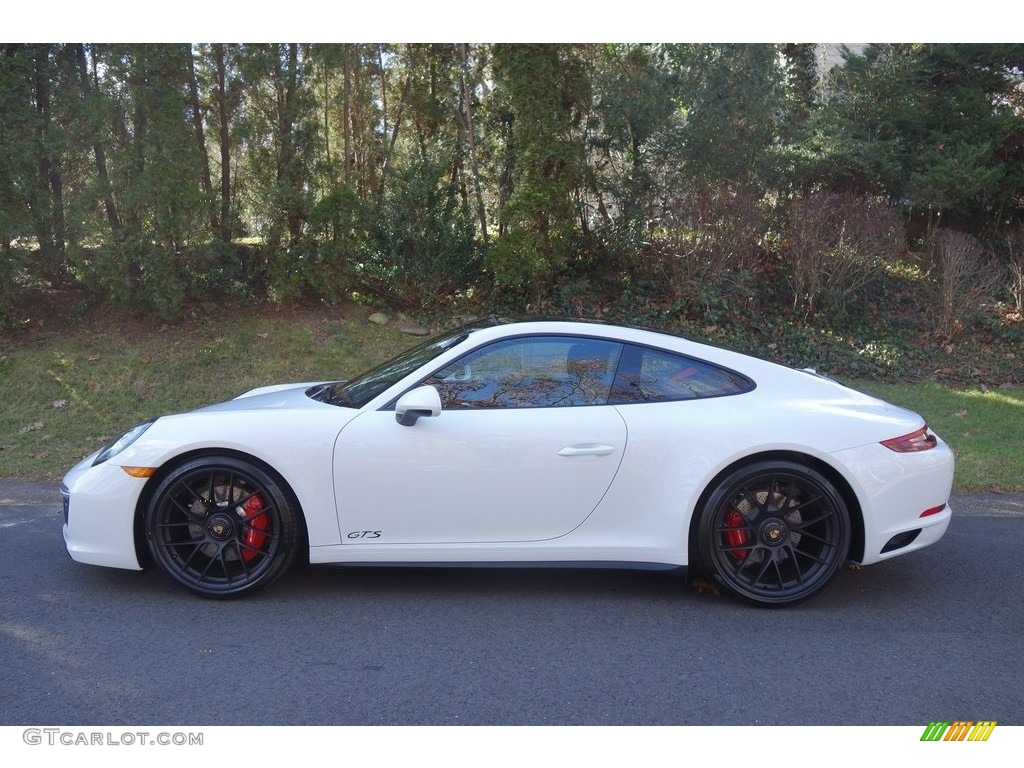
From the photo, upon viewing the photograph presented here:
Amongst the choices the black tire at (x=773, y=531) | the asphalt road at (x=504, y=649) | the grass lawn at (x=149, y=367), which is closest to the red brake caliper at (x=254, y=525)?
the asphalt road at (x=504, y=649)

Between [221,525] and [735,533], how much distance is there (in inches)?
97.4

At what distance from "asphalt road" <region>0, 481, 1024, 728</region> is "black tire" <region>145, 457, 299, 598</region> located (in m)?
0.13

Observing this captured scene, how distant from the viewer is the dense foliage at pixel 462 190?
370 inches

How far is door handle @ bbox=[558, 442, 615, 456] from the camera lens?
13.2 ft

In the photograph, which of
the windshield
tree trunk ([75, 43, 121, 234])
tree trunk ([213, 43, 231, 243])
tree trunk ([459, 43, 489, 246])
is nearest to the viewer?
the windshield

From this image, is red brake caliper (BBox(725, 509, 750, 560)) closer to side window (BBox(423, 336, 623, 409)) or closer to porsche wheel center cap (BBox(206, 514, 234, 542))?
side window (BBox(423, 336, 623, 409))

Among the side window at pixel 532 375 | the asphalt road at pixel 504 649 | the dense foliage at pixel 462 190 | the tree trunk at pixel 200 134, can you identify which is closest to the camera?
the asphalt road at pixel 504 649

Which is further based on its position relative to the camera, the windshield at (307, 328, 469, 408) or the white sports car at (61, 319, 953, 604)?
the windshield at (307, 328, 469, 408)

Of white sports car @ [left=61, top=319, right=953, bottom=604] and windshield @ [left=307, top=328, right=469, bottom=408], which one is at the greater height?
windshield @ [left=307, top=328, right=469, bottom=408]

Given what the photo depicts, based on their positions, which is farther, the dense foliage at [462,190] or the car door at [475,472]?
the dense foliage at [462,190]

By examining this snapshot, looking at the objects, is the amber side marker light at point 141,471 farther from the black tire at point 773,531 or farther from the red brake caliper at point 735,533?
the red brake caliper at point 735,533

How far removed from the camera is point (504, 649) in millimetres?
3689

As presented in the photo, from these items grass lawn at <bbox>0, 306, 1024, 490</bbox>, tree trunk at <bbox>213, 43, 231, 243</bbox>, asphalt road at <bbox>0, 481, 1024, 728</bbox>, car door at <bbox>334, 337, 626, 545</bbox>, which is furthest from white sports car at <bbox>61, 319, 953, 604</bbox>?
tree trunk at <bbox>213, 43, 231, 243</bbox>

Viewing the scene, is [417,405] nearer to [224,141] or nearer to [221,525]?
[221,525]
